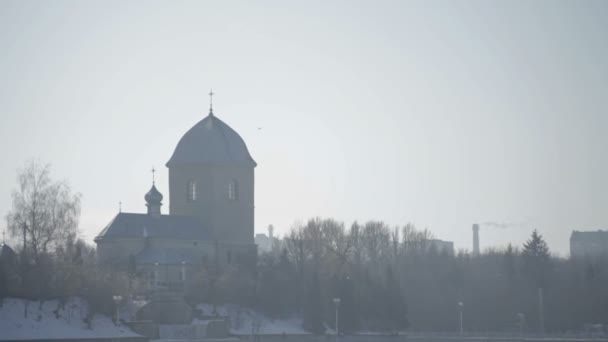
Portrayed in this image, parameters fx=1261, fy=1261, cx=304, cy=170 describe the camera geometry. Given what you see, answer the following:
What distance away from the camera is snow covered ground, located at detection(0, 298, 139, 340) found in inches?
2953

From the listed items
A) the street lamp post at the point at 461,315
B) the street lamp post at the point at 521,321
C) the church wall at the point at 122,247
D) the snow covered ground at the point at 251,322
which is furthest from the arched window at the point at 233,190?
the street lamp post at the point at 521,321

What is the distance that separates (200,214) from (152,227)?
5.37 m

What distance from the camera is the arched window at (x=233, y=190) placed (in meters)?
99.4

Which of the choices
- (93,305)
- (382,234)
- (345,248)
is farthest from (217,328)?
(382,234)

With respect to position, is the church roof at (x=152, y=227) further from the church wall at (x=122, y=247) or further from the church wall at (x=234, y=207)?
the church wall at (x=234, y=207)

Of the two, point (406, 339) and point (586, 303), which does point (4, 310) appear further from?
point (586, 303)

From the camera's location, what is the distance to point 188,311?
8656 centimetres

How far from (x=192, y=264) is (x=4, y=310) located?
21.3m

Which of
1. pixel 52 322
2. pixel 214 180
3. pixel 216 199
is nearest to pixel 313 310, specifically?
pixel 216 199

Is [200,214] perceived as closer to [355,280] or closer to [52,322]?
[355,280]

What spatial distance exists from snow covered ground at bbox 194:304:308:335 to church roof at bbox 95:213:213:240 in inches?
282

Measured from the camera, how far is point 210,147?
9838 cm

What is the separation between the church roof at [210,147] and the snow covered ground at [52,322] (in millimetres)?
20184

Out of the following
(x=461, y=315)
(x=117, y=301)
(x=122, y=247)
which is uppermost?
(x=122, y=247)
